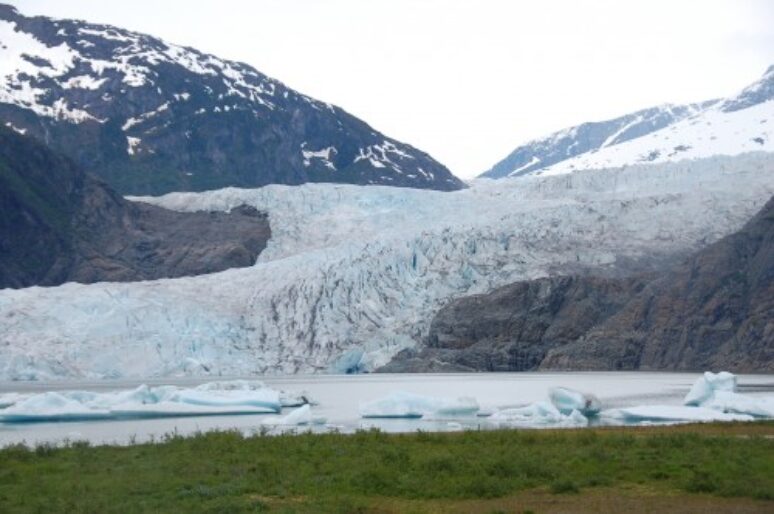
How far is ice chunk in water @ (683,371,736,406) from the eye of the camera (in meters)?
33.2

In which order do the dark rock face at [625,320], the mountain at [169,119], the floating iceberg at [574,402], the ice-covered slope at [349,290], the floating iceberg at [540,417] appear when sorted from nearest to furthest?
the floating iceberg at [540,417] < the floating iceberg at [574,402] < the ice-covered slope at [349,290] < the dark rock face at [625,320] < the mountain at [169,119]

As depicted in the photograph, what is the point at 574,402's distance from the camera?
32.0 m

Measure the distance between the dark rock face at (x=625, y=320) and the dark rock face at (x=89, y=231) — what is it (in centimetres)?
2861

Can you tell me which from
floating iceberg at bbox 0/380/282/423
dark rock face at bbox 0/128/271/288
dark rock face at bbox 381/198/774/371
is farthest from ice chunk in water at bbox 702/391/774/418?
dark rock face at bbox 0/128/271/288

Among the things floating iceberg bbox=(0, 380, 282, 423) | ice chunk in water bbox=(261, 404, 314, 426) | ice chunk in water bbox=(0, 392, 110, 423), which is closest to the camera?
ice chunk in water bbox=(261, 404, 314, 426)

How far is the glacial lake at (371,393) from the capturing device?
29.4 meters

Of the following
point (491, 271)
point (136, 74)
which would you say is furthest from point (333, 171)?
point (491, 271)

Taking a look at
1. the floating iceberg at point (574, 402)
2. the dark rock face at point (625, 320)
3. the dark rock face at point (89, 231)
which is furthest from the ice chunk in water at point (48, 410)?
the dark rock face at point (89, 231)

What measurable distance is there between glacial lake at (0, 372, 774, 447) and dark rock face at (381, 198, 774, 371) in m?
3.35

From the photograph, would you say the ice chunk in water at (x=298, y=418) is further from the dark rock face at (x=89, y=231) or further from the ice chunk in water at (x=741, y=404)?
the dark rock face at (x=89, y=231)

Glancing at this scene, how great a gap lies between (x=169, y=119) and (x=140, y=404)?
434 feet

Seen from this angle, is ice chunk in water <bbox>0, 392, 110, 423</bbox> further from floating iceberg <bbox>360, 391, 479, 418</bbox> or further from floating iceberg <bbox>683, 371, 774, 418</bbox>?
floating iceberg <bbox>683, 371, 774, 418</bbox>

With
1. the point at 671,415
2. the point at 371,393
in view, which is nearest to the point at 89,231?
the point at 371,393

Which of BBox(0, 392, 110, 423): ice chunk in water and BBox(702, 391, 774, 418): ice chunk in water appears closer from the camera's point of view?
BBox(702, 391, 774, 418): ice chunk in water
